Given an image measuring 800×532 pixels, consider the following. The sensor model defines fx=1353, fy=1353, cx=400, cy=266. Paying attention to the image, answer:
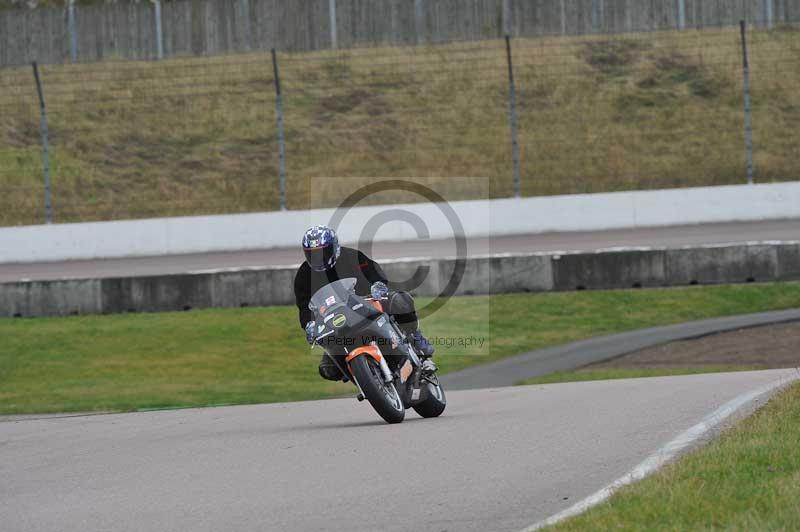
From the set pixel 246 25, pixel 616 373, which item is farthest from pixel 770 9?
pixel 616 373

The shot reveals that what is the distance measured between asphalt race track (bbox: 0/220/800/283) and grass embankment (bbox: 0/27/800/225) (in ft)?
13.1

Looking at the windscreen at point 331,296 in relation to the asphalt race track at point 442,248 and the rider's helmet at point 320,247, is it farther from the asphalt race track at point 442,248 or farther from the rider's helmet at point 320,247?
the asphalt race track at point 442,248

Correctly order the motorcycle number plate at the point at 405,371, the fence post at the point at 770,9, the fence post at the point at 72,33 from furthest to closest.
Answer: the fence post at the point at 72,33
the fence post at the point at 770,9
the motorcycle number plate at the point at 405,371

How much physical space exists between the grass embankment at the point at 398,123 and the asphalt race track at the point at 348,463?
19.1 m

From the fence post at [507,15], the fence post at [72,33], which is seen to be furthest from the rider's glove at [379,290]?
the fence post at [72,33]

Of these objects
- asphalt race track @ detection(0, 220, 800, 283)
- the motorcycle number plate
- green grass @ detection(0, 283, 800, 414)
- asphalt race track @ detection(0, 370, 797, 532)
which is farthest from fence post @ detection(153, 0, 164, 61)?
the motorcycle number plate

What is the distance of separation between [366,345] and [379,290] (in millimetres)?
445

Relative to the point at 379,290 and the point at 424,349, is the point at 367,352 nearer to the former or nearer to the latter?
the point at 379,290

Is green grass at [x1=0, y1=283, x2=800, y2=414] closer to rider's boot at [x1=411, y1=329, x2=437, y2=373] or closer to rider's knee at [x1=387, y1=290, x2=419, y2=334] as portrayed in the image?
rider's boot at [x1=411, y1=329, x2=437, y2=373]

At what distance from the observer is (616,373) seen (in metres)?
15.5

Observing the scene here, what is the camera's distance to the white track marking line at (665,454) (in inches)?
229

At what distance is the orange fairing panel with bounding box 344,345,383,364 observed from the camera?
9266mm

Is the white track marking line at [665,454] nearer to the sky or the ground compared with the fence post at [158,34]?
nearer to the ground

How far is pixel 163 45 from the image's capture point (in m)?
38.3
